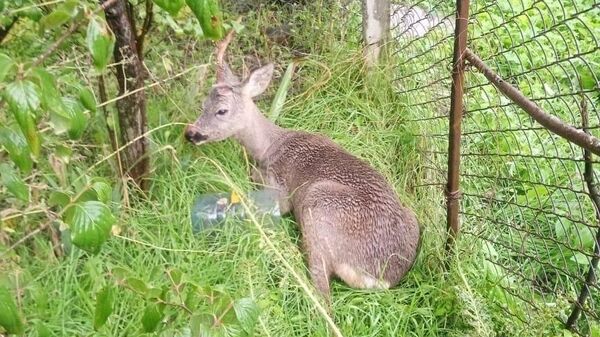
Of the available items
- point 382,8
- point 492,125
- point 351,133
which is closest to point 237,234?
point 351,133

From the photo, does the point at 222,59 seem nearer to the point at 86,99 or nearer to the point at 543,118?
the point at 543,118

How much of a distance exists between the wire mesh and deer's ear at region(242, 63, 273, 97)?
942 mm

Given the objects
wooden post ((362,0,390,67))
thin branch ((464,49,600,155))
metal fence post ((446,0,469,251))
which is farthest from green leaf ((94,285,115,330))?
wooden post ((362,0,390,67))

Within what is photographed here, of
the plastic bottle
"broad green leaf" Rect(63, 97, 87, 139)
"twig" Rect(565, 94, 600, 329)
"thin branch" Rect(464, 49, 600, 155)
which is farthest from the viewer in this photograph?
the plastic bottle

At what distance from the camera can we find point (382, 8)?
16.7ft

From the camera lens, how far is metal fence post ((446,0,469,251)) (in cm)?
322

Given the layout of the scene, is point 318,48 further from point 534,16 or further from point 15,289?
point 15,289

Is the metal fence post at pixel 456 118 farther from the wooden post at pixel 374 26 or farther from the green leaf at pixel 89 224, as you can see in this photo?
the green leaf at pixel 89 224

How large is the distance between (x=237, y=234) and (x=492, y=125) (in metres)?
1.88

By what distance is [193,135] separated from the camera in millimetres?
4199

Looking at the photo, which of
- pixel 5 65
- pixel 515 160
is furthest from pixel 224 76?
pixel 5 65

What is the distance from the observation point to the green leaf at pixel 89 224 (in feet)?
4.56

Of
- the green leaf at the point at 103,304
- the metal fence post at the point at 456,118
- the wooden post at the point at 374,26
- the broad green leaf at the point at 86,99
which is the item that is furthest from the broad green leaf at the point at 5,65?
the wooden post at the point at 374,26

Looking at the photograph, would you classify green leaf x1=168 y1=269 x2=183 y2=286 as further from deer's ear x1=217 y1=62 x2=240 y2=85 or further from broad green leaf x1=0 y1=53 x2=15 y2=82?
deer's ear x1=217 y1=62 x2=240 y2=85
